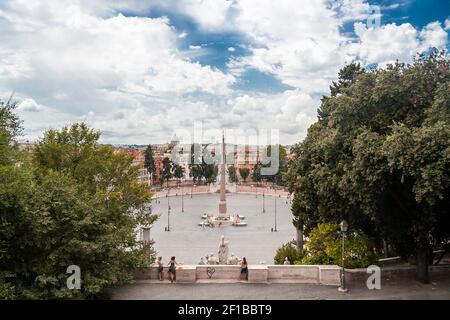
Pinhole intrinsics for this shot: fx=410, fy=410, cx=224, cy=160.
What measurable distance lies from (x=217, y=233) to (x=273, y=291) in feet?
113

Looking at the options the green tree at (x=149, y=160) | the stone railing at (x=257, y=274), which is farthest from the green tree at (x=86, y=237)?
the green tree at (x=149, y=160)

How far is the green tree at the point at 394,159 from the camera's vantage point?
12688 mm

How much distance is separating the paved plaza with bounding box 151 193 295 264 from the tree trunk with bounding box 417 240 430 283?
1648cm

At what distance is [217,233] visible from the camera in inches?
1909

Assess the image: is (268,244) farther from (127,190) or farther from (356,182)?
(356,182)

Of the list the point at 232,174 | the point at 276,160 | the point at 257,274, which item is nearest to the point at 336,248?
the point at 257,274

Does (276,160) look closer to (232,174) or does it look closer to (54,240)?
(232,174)

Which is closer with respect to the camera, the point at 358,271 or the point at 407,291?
the point at 407,291

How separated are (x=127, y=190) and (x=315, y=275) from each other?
494 inches

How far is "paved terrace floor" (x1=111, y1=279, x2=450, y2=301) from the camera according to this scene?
1393cm

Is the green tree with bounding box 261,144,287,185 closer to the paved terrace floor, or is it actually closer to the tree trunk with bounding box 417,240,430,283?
the tree trunk with bounding box 417,240,430,283

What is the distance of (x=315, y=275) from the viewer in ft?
51.4

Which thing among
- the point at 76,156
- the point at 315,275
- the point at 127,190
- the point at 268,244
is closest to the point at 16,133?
the point at 76,156
